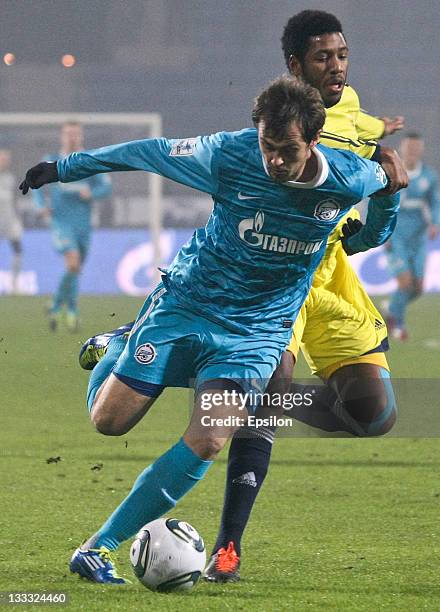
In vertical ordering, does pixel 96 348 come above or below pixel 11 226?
above

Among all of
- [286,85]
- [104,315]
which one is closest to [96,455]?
[286,85]

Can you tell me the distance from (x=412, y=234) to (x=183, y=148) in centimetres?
1071

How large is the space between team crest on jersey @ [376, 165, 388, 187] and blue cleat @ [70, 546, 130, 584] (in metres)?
1.48

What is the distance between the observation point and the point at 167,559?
13.8 ft

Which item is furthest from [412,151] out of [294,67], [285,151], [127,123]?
[285,151]

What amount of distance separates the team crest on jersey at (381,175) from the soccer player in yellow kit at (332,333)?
0.04 meters

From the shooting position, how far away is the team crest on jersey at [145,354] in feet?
14.4

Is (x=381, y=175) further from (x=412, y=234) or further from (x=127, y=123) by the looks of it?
(x=127, y=123)

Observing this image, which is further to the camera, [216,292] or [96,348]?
[96,348]

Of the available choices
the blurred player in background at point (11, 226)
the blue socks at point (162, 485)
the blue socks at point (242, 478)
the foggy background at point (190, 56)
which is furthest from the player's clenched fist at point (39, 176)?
the foggy background at point (190, 56)

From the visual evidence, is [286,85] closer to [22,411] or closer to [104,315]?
[22,411]

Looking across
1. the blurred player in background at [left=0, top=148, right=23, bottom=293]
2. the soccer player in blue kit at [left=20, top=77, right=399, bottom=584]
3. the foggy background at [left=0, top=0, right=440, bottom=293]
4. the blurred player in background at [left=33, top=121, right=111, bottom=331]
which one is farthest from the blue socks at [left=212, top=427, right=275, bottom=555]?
the foggy background at [left=0, top=0, right=440, bottom=293]

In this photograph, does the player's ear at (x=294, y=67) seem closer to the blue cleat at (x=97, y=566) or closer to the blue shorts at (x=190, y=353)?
the blue shorts at (x=190, y=353)

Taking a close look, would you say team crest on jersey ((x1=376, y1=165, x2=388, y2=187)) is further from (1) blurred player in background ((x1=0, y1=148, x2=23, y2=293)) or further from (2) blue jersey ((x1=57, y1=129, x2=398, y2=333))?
(1) blurred player in background ((x1=0, y1=148, x2=23, y2=293))
